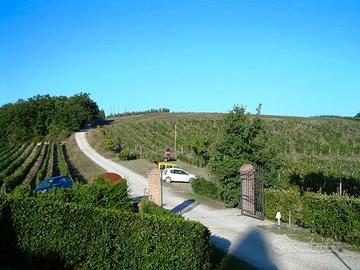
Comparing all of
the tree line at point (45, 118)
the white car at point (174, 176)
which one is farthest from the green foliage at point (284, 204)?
the tree line at point (45, 118)

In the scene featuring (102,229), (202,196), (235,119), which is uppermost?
(235,119)

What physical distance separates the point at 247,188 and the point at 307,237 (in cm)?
551

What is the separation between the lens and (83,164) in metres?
53.8

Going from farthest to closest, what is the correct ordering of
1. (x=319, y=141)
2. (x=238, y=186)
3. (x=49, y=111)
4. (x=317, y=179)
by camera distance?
(x=49, y=111) < (x=319, y=141) < (x=317, y=179) < (x=238, y=186)

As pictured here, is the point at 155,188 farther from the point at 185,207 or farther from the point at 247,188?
the point at 247,188

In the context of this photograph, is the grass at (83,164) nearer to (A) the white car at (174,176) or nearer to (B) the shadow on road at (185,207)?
(A) the white car at (174,176)

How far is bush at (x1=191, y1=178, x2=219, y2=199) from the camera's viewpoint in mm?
29138

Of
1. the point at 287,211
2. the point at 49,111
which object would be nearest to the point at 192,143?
the point at 287,211

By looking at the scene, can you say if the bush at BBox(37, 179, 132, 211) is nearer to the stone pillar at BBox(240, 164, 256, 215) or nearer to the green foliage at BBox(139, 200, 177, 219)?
the green foliage at BBox(139, 200, 177, 219)

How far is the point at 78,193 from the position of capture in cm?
1659

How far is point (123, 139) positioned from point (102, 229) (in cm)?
6812

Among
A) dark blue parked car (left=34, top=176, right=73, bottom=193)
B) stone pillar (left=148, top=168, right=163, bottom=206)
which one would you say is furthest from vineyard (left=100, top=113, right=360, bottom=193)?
dark blue parked car (left=34, top=176, right=73, bottom=193)

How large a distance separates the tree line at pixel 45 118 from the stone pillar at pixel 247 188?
76752mm

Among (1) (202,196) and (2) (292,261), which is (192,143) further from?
(2) (292,261)
